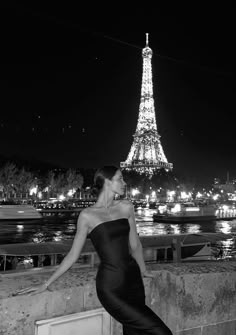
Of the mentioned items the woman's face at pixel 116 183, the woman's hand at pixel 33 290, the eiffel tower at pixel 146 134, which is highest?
the eiffel tower at pixel 146 134

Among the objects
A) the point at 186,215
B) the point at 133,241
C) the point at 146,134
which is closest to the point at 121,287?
the point at 133,241

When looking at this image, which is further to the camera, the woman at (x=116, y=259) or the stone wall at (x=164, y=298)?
the stone wall at (x=164, y=298)

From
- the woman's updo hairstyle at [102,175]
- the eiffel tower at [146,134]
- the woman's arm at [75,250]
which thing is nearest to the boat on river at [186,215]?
the woman's updo hairstyle at [102,175]

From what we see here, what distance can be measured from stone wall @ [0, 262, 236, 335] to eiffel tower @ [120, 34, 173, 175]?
12285 centimetres

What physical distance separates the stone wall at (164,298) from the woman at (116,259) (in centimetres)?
13

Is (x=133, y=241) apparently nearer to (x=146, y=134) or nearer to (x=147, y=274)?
(x=147, y=274)

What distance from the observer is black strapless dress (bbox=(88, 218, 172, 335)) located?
8.70 feet

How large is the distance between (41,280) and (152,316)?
2.93 feet

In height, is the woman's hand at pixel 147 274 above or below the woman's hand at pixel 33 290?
above

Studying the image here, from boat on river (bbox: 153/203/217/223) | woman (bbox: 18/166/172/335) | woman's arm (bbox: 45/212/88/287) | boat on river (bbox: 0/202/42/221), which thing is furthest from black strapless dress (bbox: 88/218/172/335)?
boat on river (bbox: 153/203/217/223)

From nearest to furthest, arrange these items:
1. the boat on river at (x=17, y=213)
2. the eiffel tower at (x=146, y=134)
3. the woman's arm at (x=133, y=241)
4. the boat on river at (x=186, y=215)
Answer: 1. the woman's arm at (x=133, y=241)
2. the boat on river at (x=17, y=213)
3. the boat on river at (x=186, y=215)
4. the eiffel tower at (x=146, y=134)

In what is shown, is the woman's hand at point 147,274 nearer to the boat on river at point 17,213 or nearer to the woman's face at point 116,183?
the woman's face at point 116,183

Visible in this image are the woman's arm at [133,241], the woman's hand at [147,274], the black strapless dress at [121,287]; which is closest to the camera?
the black strapless dress at [121,287]

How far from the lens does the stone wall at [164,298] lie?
2777 millimetres
